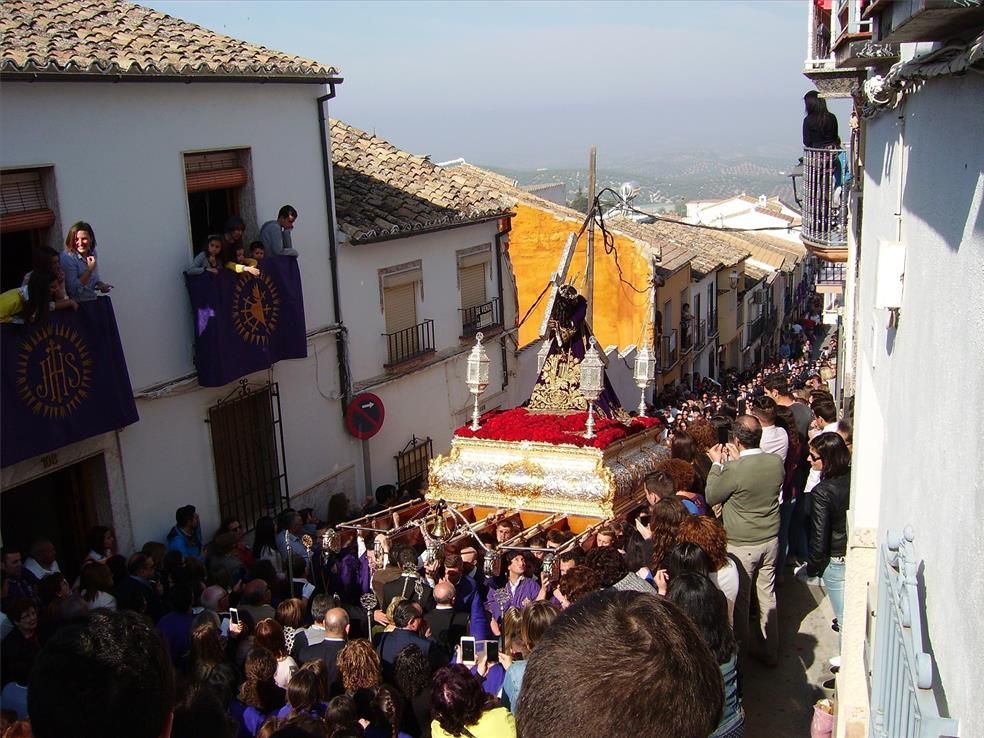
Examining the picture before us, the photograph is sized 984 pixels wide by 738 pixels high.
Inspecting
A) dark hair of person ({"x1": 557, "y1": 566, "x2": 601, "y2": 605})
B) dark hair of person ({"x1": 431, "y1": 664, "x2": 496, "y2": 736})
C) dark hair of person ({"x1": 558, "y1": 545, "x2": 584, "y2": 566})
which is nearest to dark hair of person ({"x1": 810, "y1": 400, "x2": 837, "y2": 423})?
dark hair of person ({"x1": 558, "y1": 545, "x2": 584, "y2": 566})

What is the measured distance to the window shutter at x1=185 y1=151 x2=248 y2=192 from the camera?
10.6 meters

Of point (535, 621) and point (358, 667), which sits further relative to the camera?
point (358, 667)

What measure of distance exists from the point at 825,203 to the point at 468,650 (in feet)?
32.7

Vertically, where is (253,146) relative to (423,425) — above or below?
above

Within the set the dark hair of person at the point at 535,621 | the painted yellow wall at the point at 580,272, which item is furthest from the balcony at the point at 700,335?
the dark hair of person at the point at 535,621

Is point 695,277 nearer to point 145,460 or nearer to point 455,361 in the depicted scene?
point 455,361

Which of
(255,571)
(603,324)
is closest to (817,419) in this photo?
(255,571)

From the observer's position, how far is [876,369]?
20.1 ft

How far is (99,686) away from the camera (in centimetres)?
230

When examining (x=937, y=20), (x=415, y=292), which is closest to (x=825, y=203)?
(x=415, y=292)

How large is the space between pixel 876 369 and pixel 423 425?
947 cm

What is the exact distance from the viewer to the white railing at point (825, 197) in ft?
44.0

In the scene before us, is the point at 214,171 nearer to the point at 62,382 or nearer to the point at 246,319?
the point at 246,319

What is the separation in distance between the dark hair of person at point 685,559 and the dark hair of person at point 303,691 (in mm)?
1977
